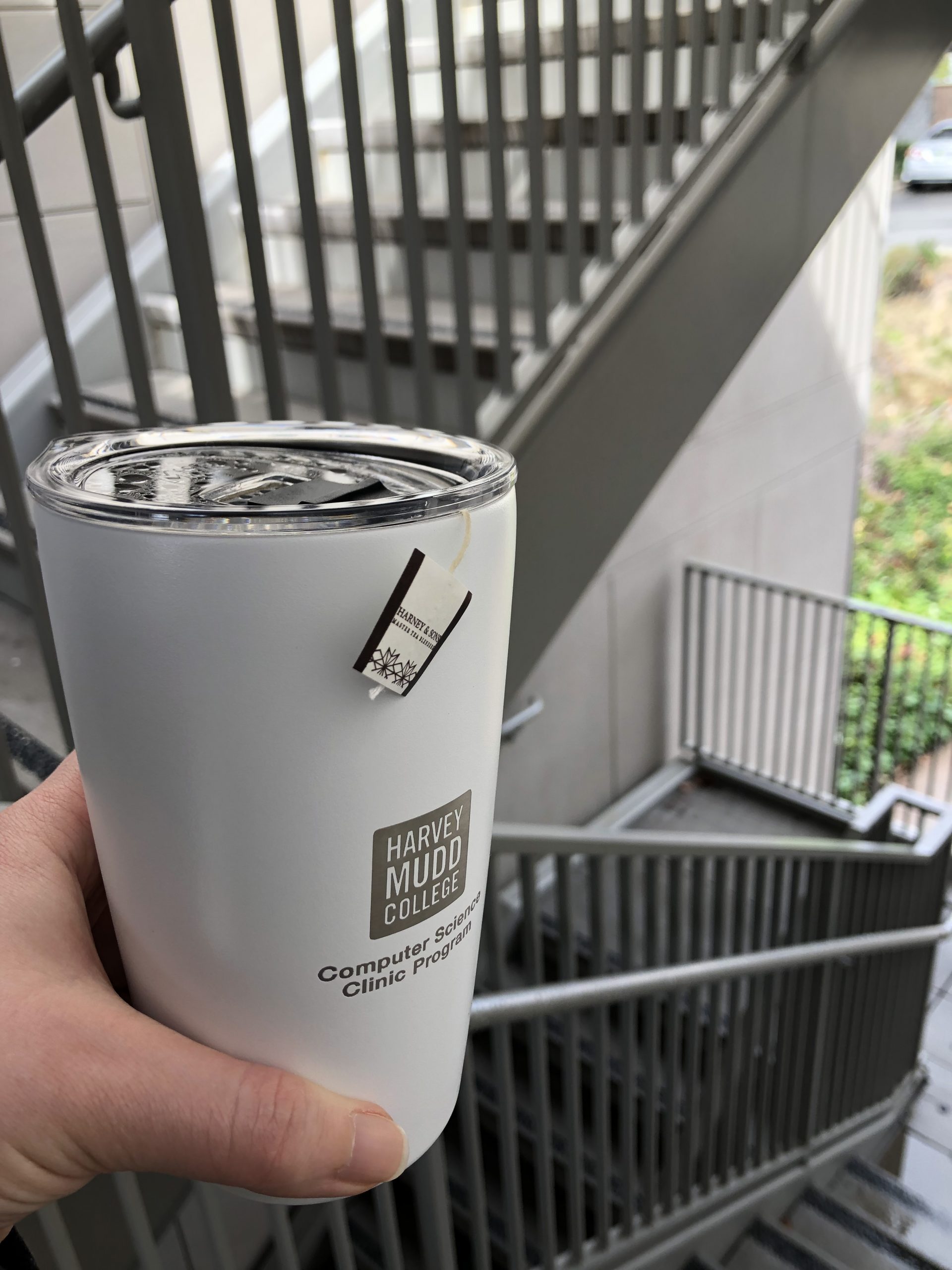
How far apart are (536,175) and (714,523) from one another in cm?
347

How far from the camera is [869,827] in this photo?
10.1ft

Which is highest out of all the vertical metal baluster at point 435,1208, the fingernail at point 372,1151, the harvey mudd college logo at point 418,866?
the harvey mudd college logo at point 418,866

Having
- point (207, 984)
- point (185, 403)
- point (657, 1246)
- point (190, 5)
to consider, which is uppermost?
point (190, 5)

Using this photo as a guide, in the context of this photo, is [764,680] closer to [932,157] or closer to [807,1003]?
[807,1003]

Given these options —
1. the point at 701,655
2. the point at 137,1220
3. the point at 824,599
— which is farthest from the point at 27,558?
the point at 824,599

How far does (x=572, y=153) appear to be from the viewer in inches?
56.9

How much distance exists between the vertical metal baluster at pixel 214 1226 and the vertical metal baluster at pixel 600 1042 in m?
0.66

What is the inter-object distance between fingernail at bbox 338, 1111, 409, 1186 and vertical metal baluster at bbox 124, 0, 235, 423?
881 millimetres

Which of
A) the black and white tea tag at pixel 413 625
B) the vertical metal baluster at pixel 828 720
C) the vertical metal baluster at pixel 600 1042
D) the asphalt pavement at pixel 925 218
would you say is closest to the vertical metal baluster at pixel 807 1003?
the vertical metal baluster at pixel 600 1042

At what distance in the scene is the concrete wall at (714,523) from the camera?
4047 mm

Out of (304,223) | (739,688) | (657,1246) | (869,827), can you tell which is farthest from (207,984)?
(739,688)

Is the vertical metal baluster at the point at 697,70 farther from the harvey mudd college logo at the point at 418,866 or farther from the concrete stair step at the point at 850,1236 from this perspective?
the concrete stair step at the point at 850,1236

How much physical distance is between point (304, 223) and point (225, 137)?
7.05 feet

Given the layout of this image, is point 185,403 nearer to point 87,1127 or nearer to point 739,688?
point 87,1127
